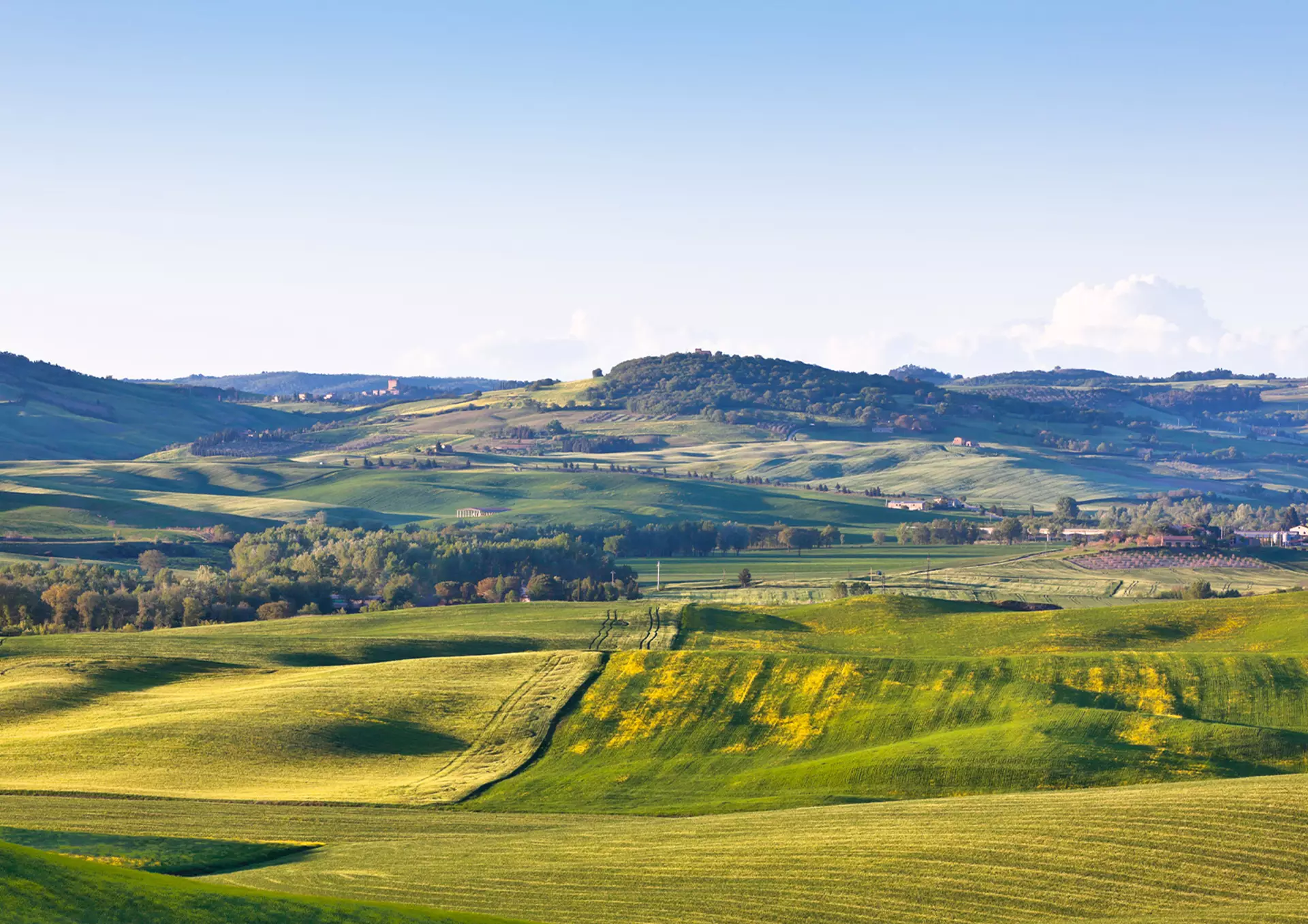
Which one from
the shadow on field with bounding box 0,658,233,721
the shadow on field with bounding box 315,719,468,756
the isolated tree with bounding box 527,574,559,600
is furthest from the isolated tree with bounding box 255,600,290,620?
the shadow on field with bounding box 315,719,468,756

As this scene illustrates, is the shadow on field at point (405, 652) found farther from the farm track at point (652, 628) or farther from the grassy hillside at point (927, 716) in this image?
the grassy hillside at point (927, 716)

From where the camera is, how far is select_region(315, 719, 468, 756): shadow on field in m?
69.8

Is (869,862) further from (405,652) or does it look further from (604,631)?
(604,631)

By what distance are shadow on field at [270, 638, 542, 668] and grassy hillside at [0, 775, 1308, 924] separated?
138 feet

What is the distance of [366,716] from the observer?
2918 inches

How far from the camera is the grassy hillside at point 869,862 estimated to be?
39.1 meters

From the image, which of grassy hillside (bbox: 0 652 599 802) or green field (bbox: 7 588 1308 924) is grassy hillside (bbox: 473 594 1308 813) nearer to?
green field (bbox: 7 588 1308 924)

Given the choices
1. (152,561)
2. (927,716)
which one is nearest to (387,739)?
(927,716)

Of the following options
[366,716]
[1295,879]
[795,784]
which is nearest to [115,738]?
[366,716]

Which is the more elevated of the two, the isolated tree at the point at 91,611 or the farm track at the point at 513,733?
the isolated tree at the point at 91,611

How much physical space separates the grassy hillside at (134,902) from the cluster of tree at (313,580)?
8357 centimetres

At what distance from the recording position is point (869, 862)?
42.6m

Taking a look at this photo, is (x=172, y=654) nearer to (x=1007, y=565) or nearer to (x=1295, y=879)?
(x=1295, y=879)

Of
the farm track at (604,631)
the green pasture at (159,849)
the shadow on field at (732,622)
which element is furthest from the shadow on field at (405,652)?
the green pasture at (159,849)
